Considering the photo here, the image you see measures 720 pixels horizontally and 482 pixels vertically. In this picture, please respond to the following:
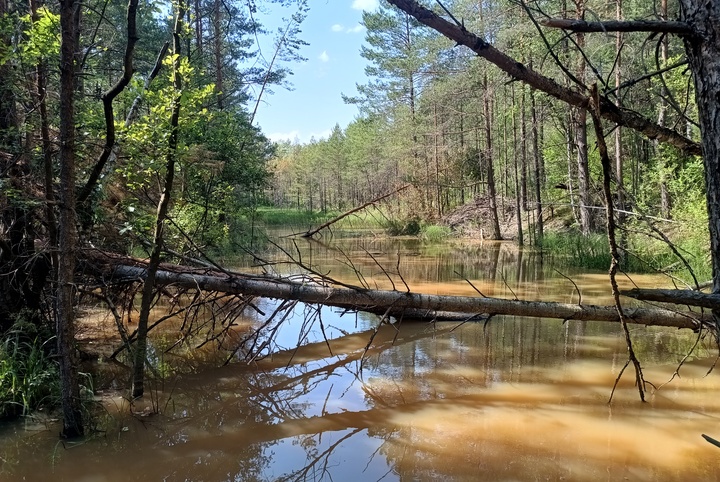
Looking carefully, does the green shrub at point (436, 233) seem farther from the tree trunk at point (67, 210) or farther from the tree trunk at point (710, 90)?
the tree trunk at point (710, 90)

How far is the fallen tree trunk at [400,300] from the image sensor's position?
157 inches

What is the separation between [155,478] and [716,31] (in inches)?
160

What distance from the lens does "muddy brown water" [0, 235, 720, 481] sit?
12.0 feet

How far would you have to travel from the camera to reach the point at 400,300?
15.4 ft

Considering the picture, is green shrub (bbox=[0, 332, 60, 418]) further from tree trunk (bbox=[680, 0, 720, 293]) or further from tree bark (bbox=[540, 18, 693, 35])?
tree trunk (bbox=[680, 0, 720, 293])

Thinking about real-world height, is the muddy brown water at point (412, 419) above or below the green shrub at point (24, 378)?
below

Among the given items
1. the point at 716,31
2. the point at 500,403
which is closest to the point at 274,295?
the point at 500,403

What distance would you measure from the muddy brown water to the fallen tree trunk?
1.30 ft

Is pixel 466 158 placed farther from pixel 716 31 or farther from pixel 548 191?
pixel 716 31

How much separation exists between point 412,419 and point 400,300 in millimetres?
1108

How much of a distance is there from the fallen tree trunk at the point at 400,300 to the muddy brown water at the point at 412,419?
0.40 metres

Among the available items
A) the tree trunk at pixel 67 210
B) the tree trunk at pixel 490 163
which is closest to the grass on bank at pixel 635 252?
the tree trunk at pixel 490 163

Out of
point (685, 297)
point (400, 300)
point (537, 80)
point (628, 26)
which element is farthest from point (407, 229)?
point (685, 297)

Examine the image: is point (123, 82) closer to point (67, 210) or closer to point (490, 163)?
point (67, 210)
